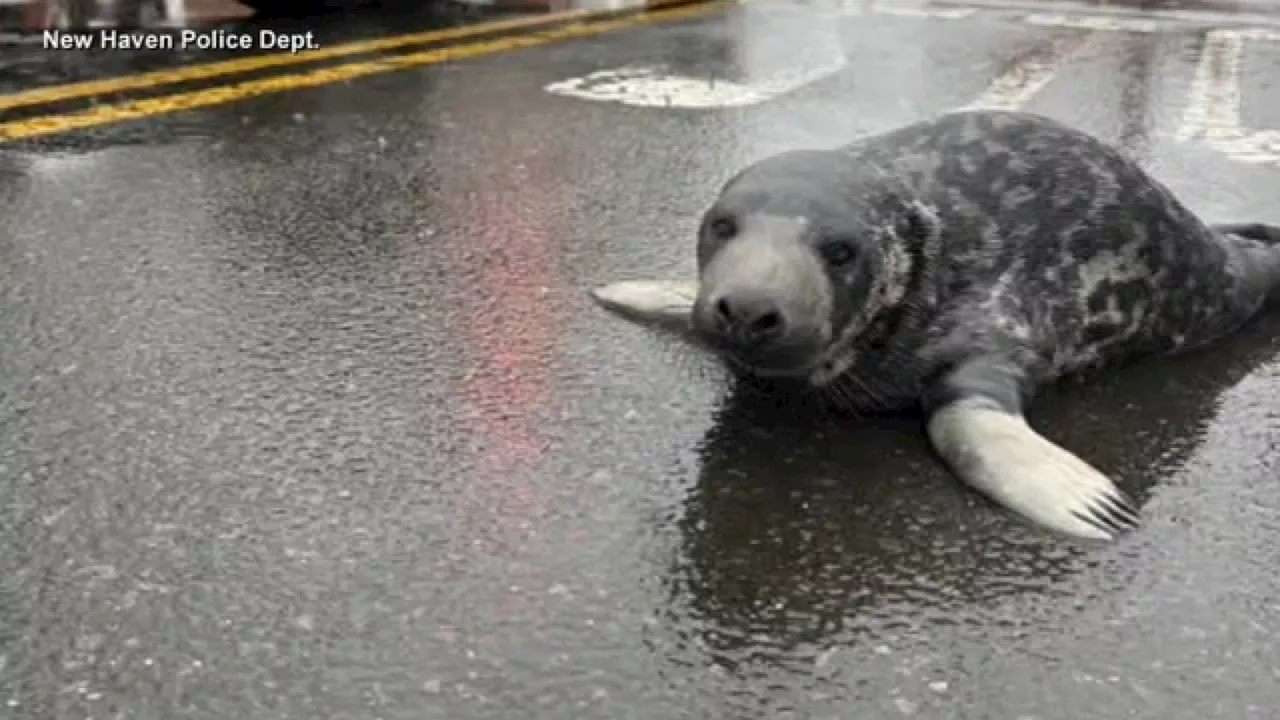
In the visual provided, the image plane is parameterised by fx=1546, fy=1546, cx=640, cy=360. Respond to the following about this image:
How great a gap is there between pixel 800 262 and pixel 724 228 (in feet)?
0.69

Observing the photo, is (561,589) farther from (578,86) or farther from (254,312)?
(578,86)

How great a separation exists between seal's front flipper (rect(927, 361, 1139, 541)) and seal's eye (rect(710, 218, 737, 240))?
0.55m

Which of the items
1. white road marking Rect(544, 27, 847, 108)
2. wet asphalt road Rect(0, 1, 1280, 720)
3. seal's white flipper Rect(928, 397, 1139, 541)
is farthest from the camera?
white road marking Rect(544, 27, 847, 108)

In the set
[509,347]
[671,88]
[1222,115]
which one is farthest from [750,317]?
[1222,115]

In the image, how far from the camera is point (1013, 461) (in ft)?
9.70

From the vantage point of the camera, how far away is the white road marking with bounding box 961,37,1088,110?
753 cm

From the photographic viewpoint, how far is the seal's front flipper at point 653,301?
3910mm

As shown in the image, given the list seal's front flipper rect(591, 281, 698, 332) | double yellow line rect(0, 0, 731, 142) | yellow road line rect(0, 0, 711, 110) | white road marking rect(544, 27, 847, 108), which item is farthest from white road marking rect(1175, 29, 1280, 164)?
yellow road line rect(0, 0, 711, 110)

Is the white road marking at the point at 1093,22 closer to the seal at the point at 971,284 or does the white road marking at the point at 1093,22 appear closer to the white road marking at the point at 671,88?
the white road marking at the point at 671,88

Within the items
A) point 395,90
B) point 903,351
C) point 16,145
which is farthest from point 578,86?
point 903,351

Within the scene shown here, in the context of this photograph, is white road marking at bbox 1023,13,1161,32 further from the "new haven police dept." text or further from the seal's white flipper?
the seal's white flipper

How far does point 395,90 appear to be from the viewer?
717 centimetres

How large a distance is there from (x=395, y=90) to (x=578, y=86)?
0.92 metres

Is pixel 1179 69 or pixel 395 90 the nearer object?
pixel 395 90
